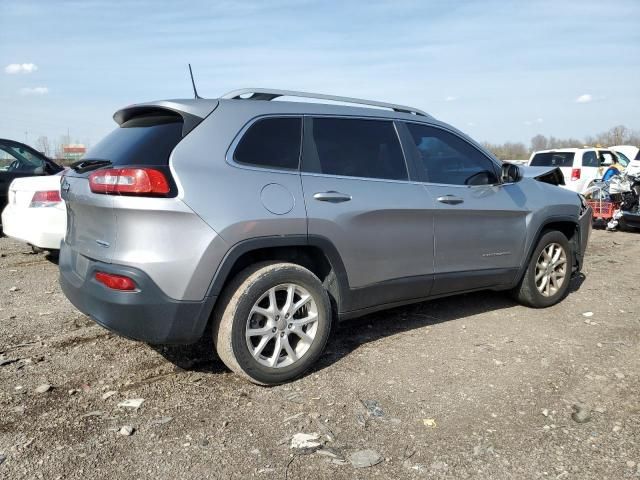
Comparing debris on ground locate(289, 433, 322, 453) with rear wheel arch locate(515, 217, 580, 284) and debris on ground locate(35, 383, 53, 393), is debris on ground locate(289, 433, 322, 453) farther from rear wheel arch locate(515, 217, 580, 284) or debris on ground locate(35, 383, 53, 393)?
rear wheel arch locate(515, 217, 580, 284)

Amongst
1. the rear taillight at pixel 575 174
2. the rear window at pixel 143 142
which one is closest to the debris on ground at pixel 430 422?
the rear window at pixel 143 142

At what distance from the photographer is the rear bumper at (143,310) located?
3123mm

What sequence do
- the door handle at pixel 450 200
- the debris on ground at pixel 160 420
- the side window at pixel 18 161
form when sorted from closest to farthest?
the debris on ground at pixel 160 420, the door handle at pixel 450 200, the side window at pixel 18 161

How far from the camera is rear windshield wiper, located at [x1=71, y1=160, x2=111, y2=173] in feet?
11.5

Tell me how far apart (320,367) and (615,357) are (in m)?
2.20

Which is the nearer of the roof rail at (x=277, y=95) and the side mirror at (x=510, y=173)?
the roof rail at (x=277, y=95)

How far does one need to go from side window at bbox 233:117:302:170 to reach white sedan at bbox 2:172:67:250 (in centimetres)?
360

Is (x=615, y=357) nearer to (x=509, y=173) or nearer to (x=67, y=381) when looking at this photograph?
(x=509, y=173)

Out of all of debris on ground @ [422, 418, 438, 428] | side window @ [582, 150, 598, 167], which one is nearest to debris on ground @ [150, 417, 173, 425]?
debris on ground @ [422, 418, 438, 428]

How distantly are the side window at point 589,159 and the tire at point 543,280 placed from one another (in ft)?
38.7

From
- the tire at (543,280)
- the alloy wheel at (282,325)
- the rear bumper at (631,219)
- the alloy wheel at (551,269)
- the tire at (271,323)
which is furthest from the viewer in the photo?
the rear bumper at (631,219)

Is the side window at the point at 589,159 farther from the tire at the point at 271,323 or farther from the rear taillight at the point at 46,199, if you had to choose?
the tire at the point at 271,323

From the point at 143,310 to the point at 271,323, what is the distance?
0.78 meters

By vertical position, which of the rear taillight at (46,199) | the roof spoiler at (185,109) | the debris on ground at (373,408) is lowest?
the debris on ground at (373,408)
